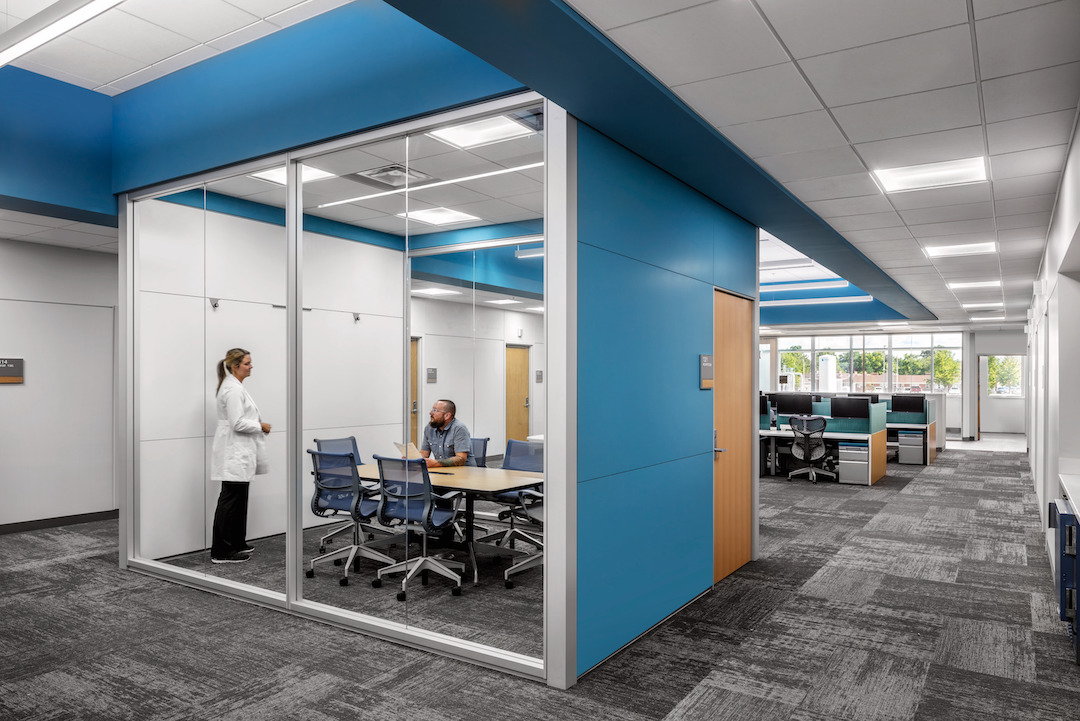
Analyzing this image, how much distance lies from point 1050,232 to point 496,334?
4658mm

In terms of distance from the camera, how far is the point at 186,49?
13.9 feet

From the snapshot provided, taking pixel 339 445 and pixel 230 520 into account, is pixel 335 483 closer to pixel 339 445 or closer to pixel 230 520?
pixel 339 445

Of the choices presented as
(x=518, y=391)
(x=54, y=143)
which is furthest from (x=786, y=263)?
(x=54, y=143)

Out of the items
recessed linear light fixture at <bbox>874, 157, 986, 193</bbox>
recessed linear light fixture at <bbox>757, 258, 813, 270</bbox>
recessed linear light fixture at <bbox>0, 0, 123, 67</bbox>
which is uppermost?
recessed linear light fixture at <bbox>757, 258, 813, 270</bbox>

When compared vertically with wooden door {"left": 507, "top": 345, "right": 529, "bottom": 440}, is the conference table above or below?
below

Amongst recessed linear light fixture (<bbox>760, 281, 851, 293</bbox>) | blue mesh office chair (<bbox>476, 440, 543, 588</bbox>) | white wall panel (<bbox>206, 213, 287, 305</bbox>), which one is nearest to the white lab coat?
white wall panel (<bbox>206, 213, 287, 305</bbox>)

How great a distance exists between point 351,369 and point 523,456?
1152mm

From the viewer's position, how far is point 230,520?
14.8 ft

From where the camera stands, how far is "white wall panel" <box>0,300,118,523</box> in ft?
20.6

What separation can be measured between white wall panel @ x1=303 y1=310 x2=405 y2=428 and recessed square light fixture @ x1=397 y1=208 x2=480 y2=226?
51cm

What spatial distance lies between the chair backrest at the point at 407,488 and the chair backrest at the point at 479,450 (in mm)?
308

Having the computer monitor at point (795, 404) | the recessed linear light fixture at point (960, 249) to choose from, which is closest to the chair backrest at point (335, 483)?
the recessed linear light fixture at point (960, 249)

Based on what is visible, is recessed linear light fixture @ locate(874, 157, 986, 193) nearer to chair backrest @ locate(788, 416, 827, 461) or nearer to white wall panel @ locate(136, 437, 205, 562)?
white wall panel @ locate(136, 437, 205, 562)

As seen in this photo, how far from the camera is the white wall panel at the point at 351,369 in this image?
3633mm
